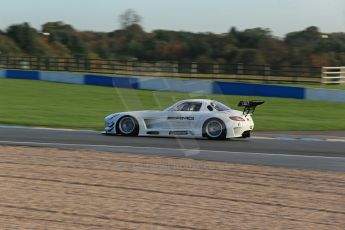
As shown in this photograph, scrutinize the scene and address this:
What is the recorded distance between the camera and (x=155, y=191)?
800cm

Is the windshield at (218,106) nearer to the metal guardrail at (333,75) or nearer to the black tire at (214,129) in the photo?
the black tire at (214,129)

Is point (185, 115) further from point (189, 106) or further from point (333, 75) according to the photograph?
point (333, 75)

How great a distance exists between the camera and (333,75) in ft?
134

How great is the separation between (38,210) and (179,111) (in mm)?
8827

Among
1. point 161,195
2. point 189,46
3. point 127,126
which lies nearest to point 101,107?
point 127,126

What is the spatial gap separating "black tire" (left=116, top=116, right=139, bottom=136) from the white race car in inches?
4.0

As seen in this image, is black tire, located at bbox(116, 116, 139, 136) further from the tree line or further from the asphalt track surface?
the tree line

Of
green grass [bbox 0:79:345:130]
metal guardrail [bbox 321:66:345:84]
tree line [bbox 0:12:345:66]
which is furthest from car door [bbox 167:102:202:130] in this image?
tree line [bbox 0:12:345:66]

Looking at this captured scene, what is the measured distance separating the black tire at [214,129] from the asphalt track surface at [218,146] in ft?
0.75

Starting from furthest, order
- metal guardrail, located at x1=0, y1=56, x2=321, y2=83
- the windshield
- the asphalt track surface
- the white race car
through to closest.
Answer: metal guardrail, located at x1=0, y1=56, x2=321, y2=83
the windshield
the white race car
the asphalt track surface

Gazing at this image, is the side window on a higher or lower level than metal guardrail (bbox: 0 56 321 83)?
lower

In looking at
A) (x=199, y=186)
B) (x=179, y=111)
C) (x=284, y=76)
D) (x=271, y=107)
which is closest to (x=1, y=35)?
(x=284, y=76)

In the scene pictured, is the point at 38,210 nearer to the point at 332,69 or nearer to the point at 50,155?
the point at 50,155

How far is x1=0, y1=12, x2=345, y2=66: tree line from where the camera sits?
6744 cm
